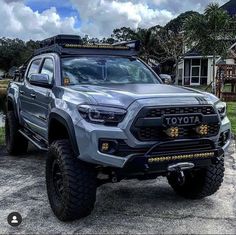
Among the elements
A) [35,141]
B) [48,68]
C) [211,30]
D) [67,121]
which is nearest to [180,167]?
[67,121]

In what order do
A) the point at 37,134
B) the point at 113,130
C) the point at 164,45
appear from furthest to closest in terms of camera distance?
1. the point at 164,45
2. the point at 37,134
3. the point at 113,130

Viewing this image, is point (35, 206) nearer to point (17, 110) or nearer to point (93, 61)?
point (93, 61)

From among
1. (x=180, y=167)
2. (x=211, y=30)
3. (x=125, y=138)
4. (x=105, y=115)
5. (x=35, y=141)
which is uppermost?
(x=211, y=30)

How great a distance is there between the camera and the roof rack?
6405 mm

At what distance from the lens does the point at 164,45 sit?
4038cm

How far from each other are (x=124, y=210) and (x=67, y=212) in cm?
83

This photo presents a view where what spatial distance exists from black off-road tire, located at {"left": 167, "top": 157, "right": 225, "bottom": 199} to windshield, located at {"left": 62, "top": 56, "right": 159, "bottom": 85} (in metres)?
1.47

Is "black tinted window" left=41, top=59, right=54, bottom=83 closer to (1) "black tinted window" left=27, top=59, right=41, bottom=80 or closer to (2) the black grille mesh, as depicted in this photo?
(1) "black tinted window" left=27, top=59, right=41, bottom=80

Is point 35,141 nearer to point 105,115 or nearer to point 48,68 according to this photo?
point 48,68

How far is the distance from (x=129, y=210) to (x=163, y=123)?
1.31 m

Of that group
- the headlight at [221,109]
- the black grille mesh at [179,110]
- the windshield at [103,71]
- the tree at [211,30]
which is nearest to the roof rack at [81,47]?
the windshield at [103,71]

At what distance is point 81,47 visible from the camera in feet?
21.2

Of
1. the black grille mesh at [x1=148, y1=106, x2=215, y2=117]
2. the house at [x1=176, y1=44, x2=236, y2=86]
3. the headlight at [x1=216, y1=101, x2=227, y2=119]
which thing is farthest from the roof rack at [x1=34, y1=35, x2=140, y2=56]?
the house at [x1=176, y1=44, x2=236, y2=86]

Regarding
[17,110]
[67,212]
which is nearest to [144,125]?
[67,212]
